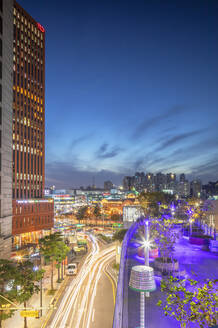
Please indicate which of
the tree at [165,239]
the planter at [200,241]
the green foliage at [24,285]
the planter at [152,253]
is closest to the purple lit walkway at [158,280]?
the planter at [152,253]

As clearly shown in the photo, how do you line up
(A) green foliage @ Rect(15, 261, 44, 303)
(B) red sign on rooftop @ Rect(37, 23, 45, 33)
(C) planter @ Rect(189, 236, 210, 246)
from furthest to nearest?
(B) red sign on rooftop @ Rect(37, 23, 45, 33), (C) planter @ Rect(189, 236, 210, 246), (A) green foliage @ Rect(15, 261, 44, 303)

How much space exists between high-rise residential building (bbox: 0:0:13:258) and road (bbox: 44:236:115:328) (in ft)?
40.2

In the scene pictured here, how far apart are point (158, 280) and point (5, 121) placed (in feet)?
109

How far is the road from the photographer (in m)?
23.6

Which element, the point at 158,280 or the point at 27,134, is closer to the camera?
the point at 158,280

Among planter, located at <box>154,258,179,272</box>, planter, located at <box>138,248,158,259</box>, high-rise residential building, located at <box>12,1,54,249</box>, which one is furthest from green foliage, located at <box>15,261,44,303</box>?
high-rise residential building, located at <box>12,1,54,249</box>

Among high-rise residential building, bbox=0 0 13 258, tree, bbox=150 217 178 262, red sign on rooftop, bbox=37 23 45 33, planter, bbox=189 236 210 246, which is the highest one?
red sign on rooftop, bbox=37 23 45 33

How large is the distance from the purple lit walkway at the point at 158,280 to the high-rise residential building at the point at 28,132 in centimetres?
4351

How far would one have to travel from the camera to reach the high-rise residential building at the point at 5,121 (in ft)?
120

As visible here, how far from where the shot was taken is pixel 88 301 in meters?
28.4

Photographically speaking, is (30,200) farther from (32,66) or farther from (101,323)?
(101,323)

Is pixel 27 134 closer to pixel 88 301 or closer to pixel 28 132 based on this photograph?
pixel 28 132

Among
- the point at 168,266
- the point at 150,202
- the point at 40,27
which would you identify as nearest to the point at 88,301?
the point at 168,266

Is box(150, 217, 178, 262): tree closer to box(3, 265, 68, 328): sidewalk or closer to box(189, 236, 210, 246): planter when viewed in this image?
box(189, 236, 210, 246): planter
